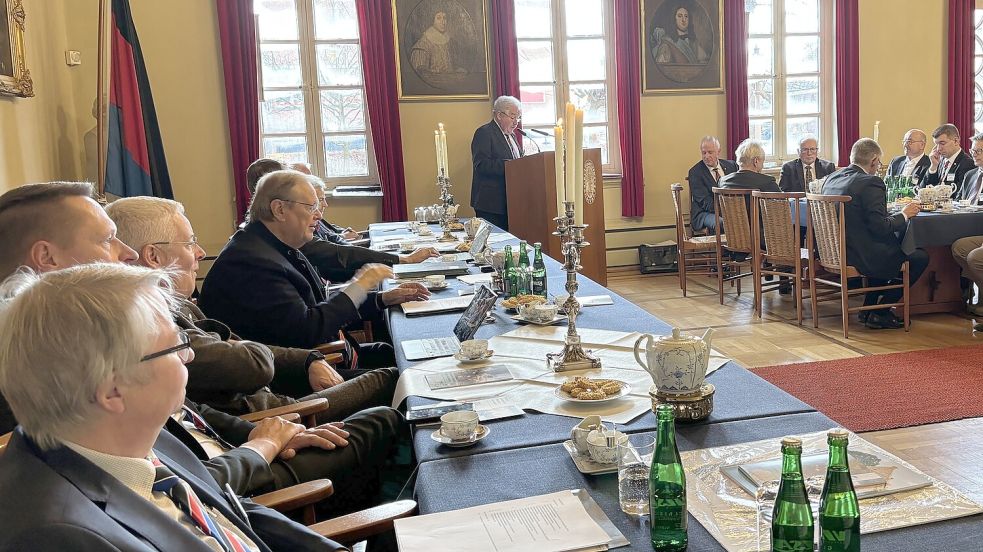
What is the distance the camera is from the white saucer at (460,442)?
1.59 m

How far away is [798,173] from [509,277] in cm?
559

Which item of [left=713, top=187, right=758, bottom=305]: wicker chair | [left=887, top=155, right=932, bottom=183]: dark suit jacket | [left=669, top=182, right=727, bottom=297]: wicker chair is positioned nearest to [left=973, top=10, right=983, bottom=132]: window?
[left=887, top=155, right=932, bottom=183]: dark suit jacket

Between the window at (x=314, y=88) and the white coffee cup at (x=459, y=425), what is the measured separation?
20.4 feet

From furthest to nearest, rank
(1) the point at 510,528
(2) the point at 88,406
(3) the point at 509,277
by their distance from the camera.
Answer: (3) the point at 509,277 < (1) the point at 510,528 < (2) the point at 88,406

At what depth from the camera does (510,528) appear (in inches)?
49.2

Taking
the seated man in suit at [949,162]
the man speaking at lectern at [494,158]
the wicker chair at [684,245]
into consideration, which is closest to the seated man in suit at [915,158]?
the seated man in suit at [949,162]

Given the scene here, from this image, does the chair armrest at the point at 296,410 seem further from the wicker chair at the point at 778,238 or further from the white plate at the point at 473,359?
the wicker chair at the point at 778,238

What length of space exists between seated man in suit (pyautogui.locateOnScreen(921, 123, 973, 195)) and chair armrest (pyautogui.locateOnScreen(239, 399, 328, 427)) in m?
5.97

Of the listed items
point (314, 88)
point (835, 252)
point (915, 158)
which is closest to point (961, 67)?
point (915, 158)

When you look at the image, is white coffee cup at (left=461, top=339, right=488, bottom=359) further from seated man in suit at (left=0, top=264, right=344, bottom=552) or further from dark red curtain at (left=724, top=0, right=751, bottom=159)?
dark red curtain at (left=724, top=0, right=751, bottom=159)

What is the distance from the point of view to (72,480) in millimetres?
952

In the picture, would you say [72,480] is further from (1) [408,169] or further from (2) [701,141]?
(2) [701,141]

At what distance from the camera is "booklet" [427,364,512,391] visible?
2029mm

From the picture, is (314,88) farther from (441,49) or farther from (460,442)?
(460,442)
